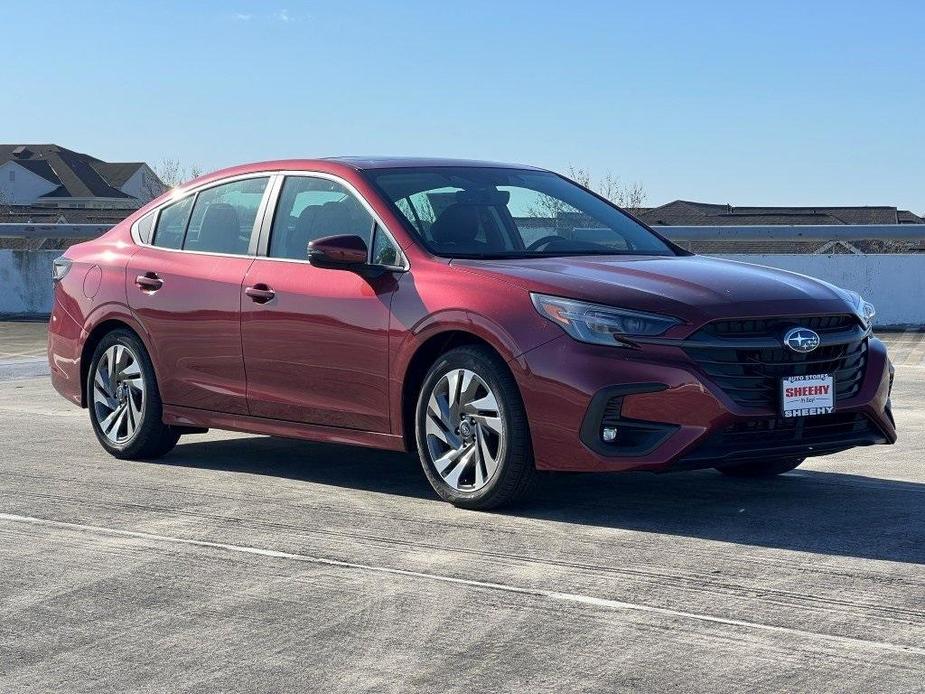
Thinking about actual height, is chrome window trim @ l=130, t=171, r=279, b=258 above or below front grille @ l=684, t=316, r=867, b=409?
above

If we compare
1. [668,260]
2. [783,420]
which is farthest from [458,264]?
[783,420]

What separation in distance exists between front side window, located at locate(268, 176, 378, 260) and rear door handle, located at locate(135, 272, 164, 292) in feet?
2.81

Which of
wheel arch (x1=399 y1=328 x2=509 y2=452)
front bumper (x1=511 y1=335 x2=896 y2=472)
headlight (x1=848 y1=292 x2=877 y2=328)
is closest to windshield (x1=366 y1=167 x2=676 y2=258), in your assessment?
wheel arch (x1=399 y1=328 x2=509 y2=452)

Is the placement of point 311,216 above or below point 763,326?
above

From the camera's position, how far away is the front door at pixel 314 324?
7590 mm

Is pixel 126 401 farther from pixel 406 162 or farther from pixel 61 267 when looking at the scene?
pixel 406 162

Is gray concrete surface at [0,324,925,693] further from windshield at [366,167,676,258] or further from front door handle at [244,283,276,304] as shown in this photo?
windshield at [366,167,676,258]

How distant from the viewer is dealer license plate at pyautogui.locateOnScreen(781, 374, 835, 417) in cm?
684

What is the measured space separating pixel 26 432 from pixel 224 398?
8.73ft

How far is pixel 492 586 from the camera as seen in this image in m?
5.75

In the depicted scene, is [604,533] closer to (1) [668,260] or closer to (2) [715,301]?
(2) [715,301]

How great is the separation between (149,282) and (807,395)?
149 inches

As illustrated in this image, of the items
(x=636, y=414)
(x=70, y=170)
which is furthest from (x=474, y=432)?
(x=70, y=170)

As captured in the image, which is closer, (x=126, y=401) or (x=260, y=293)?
(x=260, y=293)
